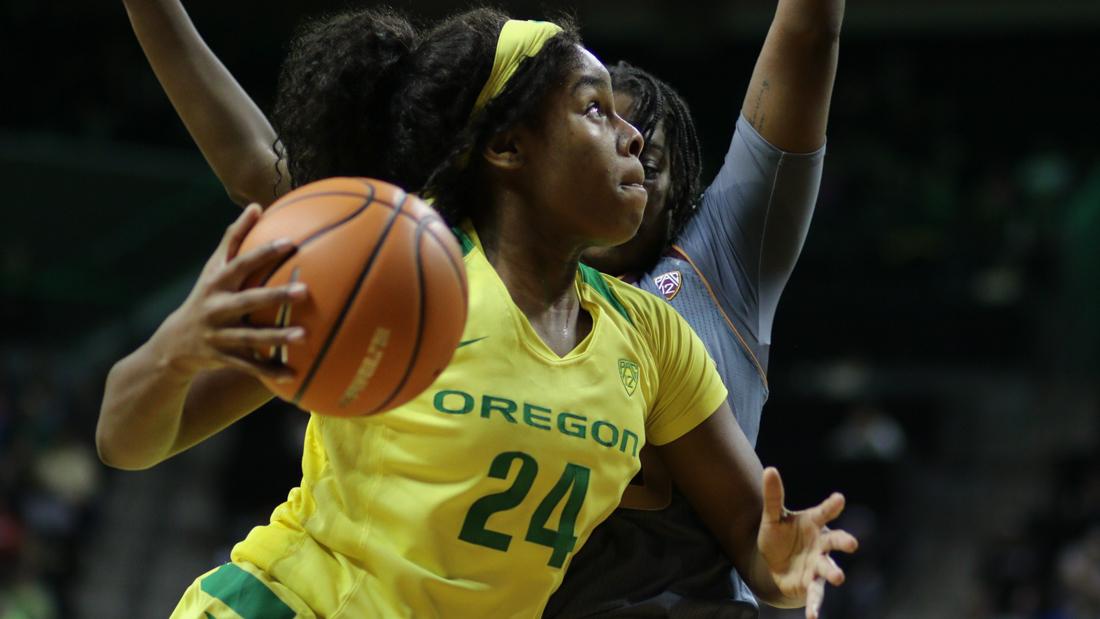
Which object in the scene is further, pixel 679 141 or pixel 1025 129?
pixel 1025 129

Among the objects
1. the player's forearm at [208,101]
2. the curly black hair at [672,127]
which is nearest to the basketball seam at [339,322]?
the player's forearm at [208,101]

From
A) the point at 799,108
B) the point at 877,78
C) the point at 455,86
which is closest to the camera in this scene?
the point at 455,86

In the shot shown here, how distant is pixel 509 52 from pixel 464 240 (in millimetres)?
358

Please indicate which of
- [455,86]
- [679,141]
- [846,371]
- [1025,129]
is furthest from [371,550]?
[1025,129]

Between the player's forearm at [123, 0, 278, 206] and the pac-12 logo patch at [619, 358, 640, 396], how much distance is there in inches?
32.0

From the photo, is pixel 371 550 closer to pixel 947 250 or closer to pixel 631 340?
pixel 631 340

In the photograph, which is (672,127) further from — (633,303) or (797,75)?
(633,303)

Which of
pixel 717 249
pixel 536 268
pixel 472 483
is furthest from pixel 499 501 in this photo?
pixel 717 249

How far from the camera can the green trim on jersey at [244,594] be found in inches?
94.7

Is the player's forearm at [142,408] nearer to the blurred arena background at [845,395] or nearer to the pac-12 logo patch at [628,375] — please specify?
the pac-12 logo patch at [628,375]

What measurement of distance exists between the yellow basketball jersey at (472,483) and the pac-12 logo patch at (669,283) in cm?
60

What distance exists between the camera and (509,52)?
261 centimetres

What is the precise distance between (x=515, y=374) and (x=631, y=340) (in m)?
0.33

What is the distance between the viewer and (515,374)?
96.0 inches
